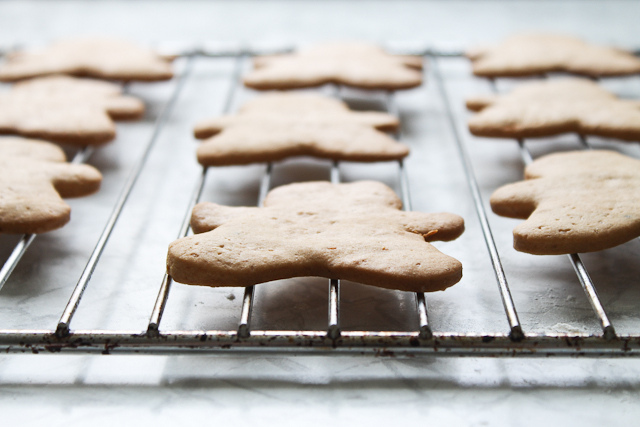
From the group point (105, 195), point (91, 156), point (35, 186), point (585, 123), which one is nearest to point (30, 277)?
point (35, 186)

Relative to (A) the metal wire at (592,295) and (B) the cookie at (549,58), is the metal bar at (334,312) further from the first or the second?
(B) the cookie at (549,58)

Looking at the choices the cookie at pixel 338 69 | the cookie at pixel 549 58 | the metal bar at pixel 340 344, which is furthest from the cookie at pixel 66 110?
the cookie at pixel 549 58

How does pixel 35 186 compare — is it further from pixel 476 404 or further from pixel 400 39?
pixel 400 39

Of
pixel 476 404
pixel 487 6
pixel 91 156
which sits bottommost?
pixel 476 404

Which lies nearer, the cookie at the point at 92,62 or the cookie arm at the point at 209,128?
the cookie arm at the point at 209,128

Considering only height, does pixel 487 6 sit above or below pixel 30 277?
above

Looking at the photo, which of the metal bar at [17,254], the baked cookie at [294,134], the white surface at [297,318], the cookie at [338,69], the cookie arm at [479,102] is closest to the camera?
the white surface at [297,318]

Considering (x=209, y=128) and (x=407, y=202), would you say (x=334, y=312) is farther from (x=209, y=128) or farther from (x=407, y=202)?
(x=209, y=128)

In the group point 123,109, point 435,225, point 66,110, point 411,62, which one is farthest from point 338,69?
point 435,225
